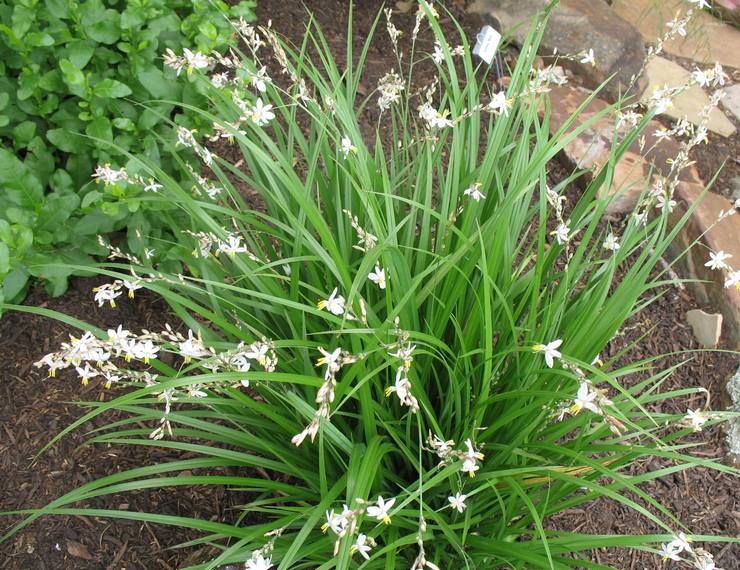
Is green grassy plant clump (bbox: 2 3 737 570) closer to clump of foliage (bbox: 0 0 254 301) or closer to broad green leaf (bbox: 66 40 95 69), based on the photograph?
clump of foliage (bbox: 0 0 254 301)

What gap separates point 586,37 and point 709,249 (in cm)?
137

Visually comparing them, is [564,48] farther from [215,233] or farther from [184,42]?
[215,233]

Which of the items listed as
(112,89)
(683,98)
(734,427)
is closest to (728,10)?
(683,98)

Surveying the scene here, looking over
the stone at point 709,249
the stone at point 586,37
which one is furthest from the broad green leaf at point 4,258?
the stone at point 586,37

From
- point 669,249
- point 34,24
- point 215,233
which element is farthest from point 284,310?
point 669,249

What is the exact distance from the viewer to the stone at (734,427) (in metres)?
2.48

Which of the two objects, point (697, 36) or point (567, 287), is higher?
point (697, 36)

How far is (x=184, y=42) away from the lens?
2287 mm

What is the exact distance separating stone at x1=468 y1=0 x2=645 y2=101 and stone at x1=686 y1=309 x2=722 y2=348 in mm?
1298

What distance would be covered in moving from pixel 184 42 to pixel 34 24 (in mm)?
457

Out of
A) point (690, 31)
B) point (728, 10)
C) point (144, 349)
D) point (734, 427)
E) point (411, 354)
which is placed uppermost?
point (728, 10)

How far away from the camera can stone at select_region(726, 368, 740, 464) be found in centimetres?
248

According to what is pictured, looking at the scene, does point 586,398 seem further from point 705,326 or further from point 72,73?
point 705,326

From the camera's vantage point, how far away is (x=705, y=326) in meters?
2.76
